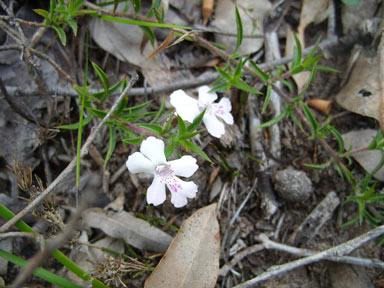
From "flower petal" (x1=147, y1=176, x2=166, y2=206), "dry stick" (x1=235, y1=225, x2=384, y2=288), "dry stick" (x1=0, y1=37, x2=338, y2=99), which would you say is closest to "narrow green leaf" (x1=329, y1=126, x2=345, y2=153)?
"dry stick" (x1=235, y1=225, x2=384, y2=288)

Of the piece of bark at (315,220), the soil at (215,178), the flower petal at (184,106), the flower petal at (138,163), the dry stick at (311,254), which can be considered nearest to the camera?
the flower petal at (138,163)

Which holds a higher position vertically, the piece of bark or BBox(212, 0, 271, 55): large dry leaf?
BBox(212, 0, 271, 55): large dry leaf

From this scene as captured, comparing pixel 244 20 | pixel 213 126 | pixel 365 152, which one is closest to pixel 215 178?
pixel 213 126

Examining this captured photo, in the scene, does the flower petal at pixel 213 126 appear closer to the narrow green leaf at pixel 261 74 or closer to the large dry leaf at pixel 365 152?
the narrow green leaf at pixel 261 74

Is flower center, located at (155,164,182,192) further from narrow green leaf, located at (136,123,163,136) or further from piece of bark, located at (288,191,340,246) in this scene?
piece of bark, located at (288,191,340,246)

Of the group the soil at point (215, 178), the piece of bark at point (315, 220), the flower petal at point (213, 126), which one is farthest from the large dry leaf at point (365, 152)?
the flower petal at point (213, 126)

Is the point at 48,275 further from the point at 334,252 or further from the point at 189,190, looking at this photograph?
the point at 334,252
